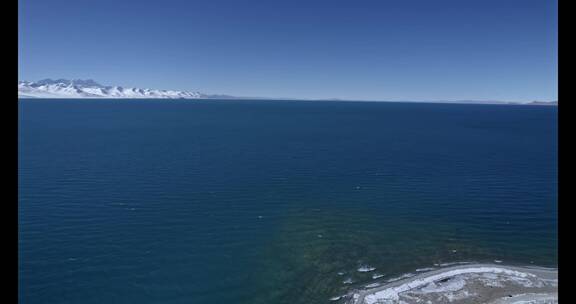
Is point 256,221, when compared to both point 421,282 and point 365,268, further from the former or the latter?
point 421,282

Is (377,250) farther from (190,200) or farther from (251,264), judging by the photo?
(190,200)

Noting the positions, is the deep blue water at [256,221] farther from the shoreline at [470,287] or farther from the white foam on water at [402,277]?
the shoreline at [470,287]

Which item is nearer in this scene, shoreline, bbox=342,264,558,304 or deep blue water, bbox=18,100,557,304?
shoreline, bbox=342,264,558,304

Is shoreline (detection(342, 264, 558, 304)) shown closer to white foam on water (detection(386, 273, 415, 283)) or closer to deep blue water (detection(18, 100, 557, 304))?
white foam on water (detection(386, 273, 415, 283))

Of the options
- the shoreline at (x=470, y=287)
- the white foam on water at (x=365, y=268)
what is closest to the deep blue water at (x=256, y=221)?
the white foam on water at (x=365, y=268)

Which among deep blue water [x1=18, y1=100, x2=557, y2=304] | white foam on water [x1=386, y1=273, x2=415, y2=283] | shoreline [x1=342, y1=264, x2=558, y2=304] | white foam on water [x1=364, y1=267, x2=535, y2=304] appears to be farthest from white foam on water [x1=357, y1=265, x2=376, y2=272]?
white foam on water [x1=364, y1=267, x2=535, y2=304]

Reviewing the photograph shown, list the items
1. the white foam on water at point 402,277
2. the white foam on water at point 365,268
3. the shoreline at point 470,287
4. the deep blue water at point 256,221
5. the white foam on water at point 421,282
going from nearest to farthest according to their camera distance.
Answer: the shoreline at point 470,287, the white foam on water at point 421,282, the deep blue water at point 256,221, the white foam on water at point 402,277, the white foam on water at point 365,268

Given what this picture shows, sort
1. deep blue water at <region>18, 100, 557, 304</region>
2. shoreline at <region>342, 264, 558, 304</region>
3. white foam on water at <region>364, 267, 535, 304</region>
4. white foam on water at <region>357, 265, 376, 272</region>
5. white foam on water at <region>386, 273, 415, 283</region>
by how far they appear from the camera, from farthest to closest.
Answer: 1. white foam on water at <region>357, 265, 376, 272</region>
2. white foam on water at <region>386, 273, 415, 283</region>
3. deep blue water at <region>18, 100, 557, 304</region>
4. white foam on water at <region>364, 267, 535, 304</region>
5. shoreline at <region>342, 264, 558, 304</region>
